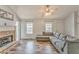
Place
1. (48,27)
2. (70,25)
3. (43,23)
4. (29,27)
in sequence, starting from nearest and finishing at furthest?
(70,25)
(43,23)
(48,27)
(29,27)

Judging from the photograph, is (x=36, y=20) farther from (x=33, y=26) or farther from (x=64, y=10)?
(x=64, y=10)

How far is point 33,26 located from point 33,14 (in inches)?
60.5

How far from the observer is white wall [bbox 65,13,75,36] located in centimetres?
896

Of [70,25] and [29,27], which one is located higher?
[70,25]

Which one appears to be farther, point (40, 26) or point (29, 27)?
point (29, 27)

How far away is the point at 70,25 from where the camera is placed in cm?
950

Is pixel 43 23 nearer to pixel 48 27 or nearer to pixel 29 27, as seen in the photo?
pixel 48 27

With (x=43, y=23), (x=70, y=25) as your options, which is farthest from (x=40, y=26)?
(x=70, y=25)

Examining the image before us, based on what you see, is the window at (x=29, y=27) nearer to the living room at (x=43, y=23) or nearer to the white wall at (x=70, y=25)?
the living room at (x=43, y=23)

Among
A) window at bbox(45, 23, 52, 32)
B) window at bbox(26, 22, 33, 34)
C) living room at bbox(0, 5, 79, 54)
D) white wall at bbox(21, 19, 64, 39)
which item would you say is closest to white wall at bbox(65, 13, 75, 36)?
living room at bbox(0, 5, 79, 54)

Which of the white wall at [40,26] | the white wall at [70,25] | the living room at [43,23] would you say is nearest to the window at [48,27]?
the living room at [43,23]

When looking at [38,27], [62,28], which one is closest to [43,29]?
[38,27]

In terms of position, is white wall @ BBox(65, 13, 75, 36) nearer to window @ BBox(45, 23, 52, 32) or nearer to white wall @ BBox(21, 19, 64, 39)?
white wall @ BBox(21, 19, 64, 39)

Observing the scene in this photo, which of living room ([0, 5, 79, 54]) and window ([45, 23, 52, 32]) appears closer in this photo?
living room ([0, 5, 79, 54])
